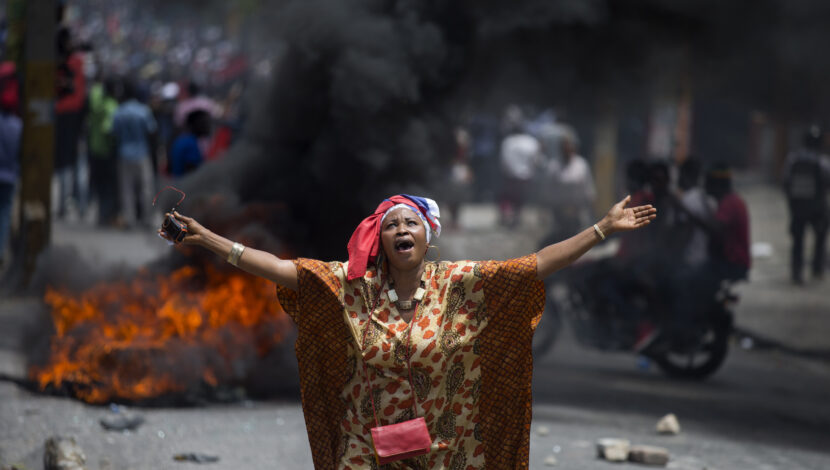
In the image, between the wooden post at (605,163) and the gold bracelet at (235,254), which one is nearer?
the gold bracelet at (235,254)

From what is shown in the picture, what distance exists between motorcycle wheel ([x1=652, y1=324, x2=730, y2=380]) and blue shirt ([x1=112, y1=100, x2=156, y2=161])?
7960mm

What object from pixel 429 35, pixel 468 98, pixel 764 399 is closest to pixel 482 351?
pixel 764 399

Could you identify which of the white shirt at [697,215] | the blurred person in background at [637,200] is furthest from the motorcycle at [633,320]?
the white shirt at [697,215]

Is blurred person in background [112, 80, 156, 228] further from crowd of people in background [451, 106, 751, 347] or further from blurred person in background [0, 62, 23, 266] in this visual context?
crowd of people in background [451, 106, 751, 347]

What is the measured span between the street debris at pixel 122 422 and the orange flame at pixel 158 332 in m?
0.38

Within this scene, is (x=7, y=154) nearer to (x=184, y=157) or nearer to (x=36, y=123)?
(x=36, y=123)

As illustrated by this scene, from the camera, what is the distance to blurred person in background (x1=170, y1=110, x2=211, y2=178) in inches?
339

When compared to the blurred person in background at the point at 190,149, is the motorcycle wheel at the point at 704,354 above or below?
below

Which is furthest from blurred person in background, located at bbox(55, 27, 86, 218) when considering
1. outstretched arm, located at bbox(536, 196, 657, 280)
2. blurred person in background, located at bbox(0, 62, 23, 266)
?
outstretched arm, located at bbox(536, 196, 657, 280)

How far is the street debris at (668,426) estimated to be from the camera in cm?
620

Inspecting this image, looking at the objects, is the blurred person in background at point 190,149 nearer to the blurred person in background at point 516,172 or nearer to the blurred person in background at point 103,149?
the blurred person in background at point 103,149

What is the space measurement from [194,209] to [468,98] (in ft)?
11.3

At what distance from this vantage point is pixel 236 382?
22.3ft

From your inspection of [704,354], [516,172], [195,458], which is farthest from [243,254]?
[516,172]
